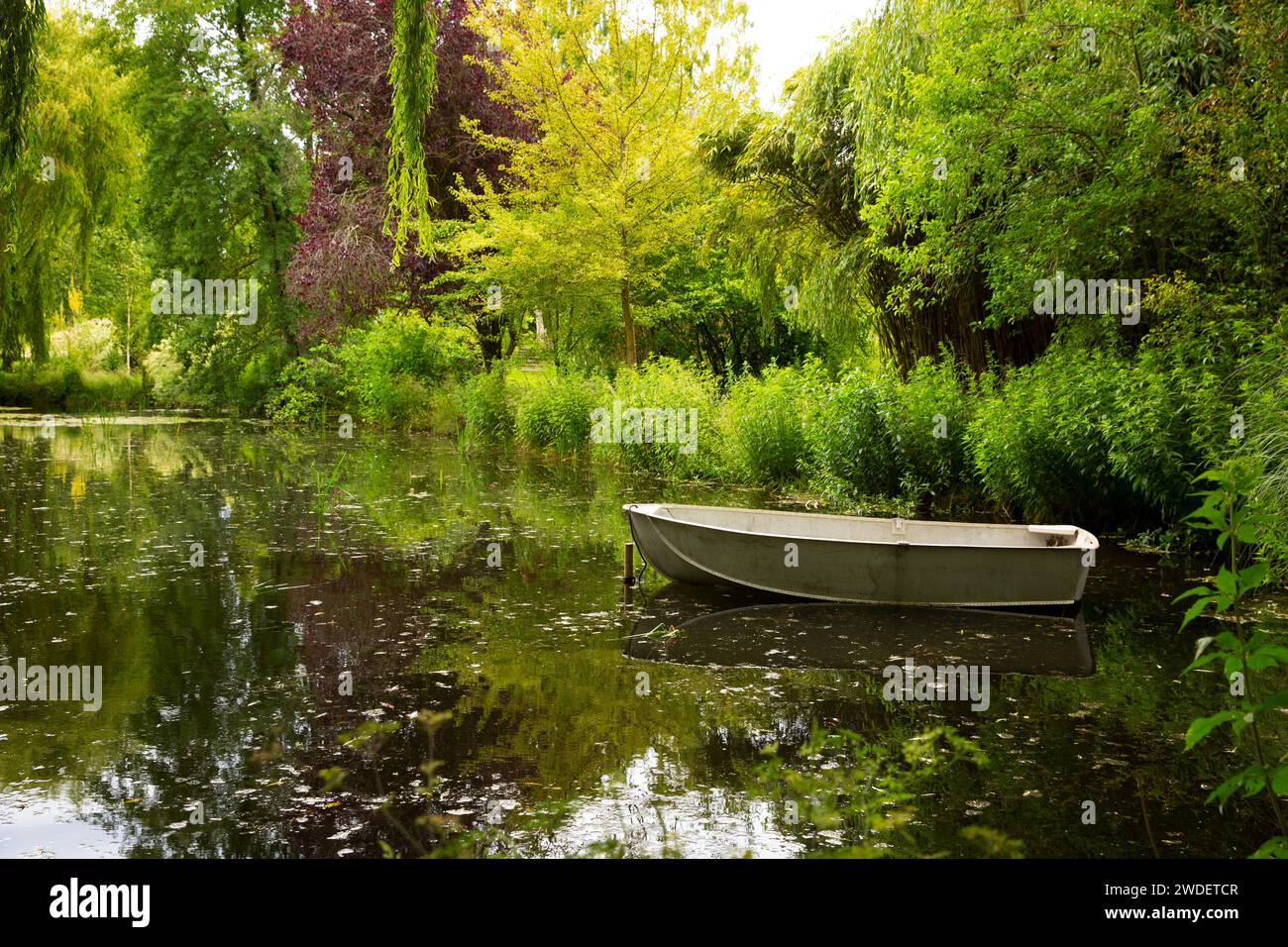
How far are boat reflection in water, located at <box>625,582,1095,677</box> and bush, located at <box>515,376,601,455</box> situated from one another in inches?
497

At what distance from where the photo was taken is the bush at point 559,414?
22797 millimetres

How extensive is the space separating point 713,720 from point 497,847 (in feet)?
7.34

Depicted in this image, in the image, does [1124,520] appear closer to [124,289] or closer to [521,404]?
[521,404]

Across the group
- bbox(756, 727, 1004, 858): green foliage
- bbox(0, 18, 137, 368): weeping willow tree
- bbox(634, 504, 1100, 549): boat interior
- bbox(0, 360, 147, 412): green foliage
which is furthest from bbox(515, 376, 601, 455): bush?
bbox(0, 360, 147, 412): green foliage

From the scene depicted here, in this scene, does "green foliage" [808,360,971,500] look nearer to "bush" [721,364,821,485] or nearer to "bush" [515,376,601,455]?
"bush" [721,364,821,485]

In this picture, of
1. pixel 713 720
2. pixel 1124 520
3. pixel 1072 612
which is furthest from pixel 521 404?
pixel 713 720

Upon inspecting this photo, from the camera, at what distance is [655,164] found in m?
22.7

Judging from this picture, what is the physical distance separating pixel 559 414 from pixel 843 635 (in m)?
14.9

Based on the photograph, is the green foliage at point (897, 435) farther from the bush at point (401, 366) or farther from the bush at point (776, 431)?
the bush at point (401, 366)

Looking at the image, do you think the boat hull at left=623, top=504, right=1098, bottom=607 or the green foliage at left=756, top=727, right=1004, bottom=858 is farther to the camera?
the boat hull at left=623, top=504, right=1098, bottom=607

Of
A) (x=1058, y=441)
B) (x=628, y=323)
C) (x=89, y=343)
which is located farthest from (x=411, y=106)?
(x=89, y=343)

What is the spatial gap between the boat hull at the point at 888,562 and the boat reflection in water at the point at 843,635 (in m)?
0.15

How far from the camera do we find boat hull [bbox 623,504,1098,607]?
9.50m

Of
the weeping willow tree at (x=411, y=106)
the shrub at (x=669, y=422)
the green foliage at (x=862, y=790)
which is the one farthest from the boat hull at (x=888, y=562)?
the shrub at (x=669, y=422)
